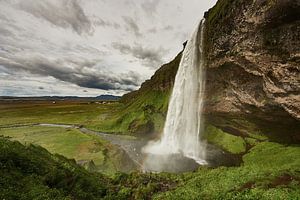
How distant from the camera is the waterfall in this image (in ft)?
161

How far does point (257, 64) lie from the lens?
33.7 metres

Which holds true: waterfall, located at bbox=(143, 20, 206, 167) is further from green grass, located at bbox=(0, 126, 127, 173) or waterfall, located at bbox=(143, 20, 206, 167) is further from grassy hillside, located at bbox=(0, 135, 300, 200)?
grassy hillside, located at bbox=(0, 135, 300, 200)

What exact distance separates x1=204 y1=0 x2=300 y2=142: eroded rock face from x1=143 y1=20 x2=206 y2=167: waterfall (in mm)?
4349

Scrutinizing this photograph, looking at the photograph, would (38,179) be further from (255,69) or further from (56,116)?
(56,116)

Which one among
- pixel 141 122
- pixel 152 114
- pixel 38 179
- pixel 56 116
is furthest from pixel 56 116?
pixel 38 179

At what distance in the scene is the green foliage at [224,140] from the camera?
40.0 meters

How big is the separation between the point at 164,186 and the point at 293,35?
23.3 metres

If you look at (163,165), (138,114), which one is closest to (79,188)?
(163,165)

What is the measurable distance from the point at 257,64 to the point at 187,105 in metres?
21.7

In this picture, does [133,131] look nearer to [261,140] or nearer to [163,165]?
[163,165]

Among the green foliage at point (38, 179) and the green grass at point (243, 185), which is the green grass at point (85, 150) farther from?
the green grass at point (243, 185)

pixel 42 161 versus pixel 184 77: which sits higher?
pixel 184 77

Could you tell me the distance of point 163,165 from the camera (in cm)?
3484

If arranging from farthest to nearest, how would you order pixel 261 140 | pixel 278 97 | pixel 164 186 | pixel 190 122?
pixel 190 122 → pixel 261 140 → pixel 278 97 → pixel 164 186
